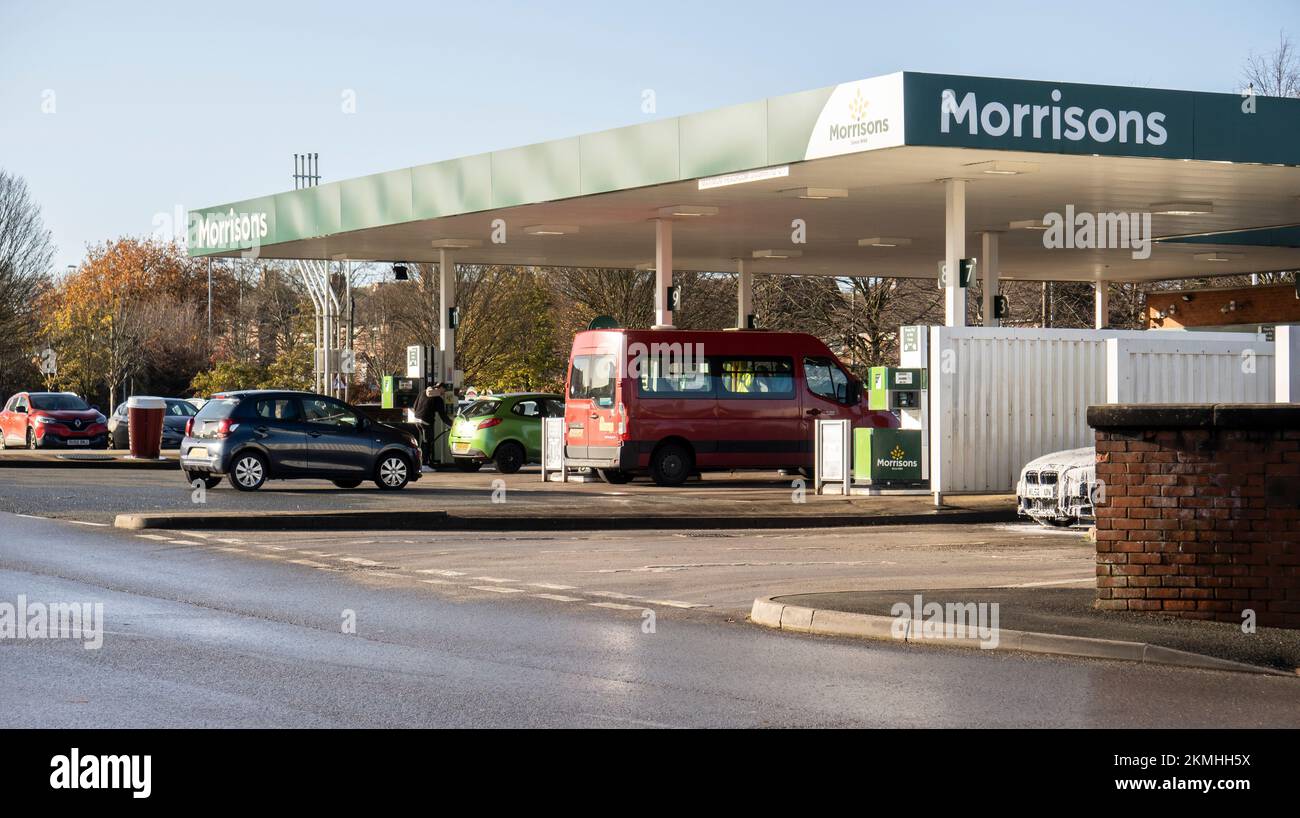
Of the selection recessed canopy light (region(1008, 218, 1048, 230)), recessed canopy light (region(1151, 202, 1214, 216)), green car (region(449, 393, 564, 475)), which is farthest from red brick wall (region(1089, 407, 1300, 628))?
green car (region(449, 393, 564, 475))

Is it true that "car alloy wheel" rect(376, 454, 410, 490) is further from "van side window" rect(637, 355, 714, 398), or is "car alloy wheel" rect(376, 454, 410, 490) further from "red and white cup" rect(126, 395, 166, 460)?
"red and white cup" rect(126, 395, 166, 460)

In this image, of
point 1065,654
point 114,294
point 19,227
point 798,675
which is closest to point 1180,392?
point 1065,654

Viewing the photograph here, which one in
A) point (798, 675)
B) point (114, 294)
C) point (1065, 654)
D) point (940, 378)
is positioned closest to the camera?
point (798, 675)

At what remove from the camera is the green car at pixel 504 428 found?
3391 cm

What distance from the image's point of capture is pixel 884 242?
3538cm

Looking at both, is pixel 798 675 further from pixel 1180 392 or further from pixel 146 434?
pixel 146 434

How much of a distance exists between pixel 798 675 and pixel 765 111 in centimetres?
1468

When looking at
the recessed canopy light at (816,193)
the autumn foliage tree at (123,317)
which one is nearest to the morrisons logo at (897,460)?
the recessed canopy light at (816,193)

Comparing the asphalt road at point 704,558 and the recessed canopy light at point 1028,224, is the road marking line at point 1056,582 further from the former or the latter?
the recessed canopy light at point 1028,224

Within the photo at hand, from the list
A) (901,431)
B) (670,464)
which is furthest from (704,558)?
(670,464)

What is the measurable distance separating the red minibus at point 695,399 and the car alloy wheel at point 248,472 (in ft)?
18.7

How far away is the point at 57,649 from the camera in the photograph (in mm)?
10422

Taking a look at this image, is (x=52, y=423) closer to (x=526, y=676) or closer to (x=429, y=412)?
(x=429, y=412)

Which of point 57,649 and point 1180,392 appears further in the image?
point 1180,392
